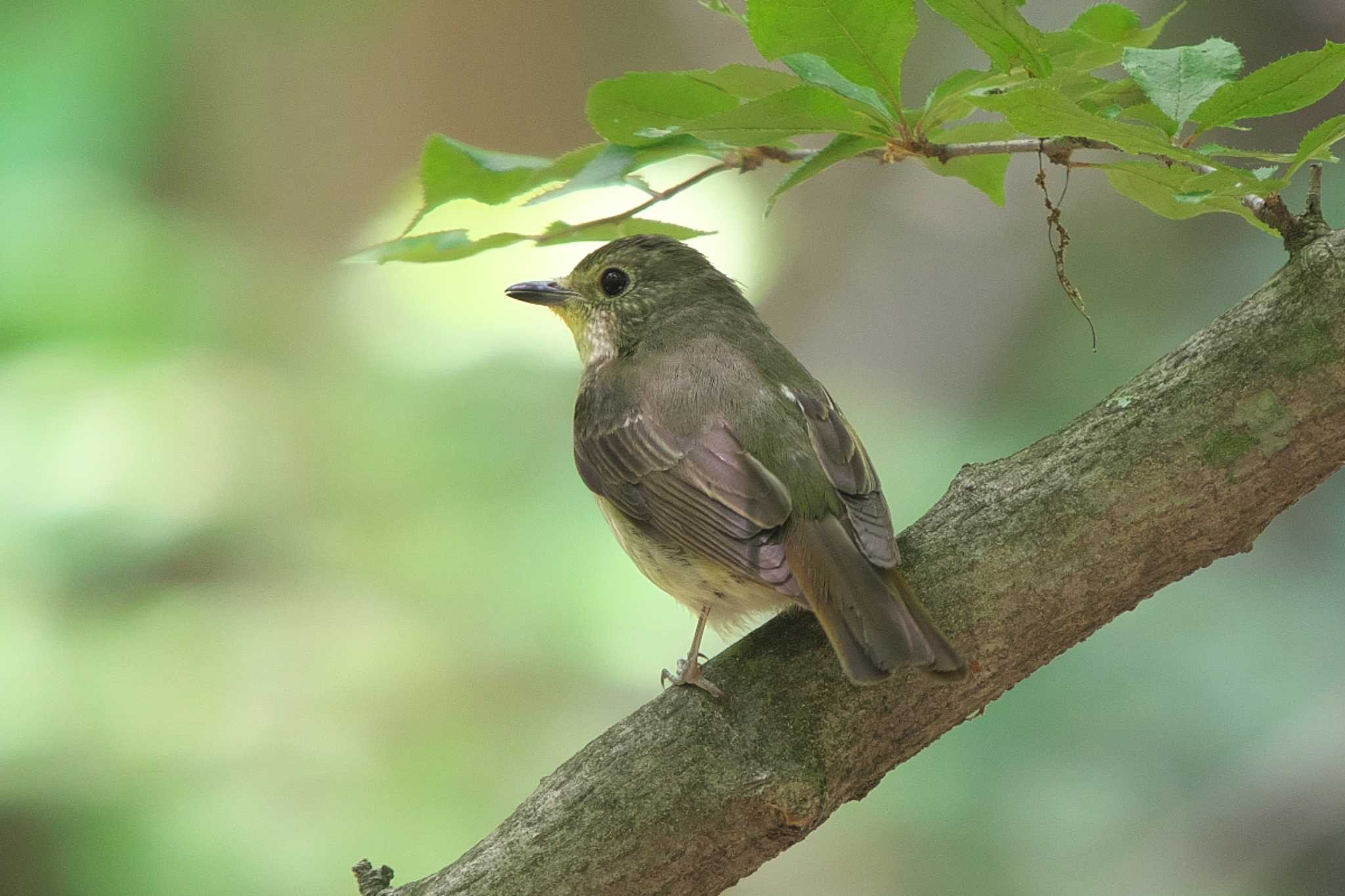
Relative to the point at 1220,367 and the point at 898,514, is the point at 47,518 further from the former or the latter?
the point at 1220,367

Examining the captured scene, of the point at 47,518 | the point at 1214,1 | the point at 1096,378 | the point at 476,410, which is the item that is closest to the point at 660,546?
the point at 476,410

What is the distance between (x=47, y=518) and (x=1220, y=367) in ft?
12.5

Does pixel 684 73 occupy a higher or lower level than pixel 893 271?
lower

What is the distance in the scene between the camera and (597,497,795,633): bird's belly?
2.46m

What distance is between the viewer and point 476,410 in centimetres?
453

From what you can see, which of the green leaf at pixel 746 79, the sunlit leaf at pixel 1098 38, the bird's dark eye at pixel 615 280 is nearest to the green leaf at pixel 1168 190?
the sunlit leaf at pixel 1098 38

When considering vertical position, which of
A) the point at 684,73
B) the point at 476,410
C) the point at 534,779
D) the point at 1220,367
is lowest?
the point at 1220,367

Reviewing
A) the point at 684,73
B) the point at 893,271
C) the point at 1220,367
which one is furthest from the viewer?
the point at 893,271

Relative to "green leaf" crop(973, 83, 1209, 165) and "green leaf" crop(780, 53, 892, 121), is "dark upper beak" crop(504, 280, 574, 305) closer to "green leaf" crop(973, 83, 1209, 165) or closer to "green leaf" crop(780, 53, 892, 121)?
"green leaf" crop(780, 53, 892, 121)

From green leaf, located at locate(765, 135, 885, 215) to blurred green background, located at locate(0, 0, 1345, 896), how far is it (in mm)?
1929

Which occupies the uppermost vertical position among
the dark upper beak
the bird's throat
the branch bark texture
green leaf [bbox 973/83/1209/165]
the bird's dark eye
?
the dark upper beak

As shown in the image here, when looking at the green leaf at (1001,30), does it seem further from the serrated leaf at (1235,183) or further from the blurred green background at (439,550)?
the blurred green background at (439,550)

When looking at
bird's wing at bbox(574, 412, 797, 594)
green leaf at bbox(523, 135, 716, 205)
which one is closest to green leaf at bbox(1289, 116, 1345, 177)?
green leaf at bbox(523, 135, 716, 205)

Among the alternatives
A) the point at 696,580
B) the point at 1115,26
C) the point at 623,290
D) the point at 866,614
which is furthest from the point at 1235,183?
the point at 623,290
